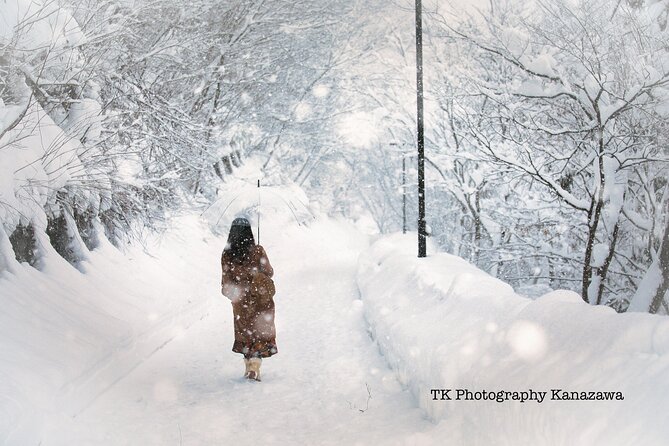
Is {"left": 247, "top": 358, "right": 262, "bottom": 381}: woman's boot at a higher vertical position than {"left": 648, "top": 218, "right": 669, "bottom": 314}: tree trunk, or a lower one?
lower

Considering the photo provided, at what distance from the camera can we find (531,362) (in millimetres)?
4750

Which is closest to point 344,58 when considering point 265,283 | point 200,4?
point 200,4

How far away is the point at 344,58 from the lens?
26703mm

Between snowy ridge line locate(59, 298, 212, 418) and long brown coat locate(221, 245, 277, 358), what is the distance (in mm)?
1515

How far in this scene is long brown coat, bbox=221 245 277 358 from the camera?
26.5 ft

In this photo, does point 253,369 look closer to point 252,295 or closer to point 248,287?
point 252,295

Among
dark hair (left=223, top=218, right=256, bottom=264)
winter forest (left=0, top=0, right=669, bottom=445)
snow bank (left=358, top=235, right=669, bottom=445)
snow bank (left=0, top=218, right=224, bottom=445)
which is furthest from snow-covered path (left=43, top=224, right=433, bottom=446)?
dark hair (left=223, top=218, right=256, bottom=264)

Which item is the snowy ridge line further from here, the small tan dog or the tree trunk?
the tree trunk

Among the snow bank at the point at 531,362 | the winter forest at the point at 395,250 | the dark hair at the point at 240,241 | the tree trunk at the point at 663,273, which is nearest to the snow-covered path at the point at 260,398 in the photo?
the winter forest at the point at 395,250

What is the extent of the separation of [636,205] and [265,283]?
7.43m

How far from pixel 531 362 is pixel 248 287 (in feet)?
14.3

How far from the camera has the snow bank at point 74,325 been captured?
5828 mm

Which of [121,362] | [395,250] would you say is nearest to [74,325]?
[121,362]

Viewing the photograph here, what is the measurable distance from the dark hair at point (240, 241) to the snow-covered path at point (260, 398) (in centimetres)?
156
